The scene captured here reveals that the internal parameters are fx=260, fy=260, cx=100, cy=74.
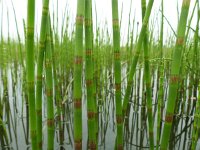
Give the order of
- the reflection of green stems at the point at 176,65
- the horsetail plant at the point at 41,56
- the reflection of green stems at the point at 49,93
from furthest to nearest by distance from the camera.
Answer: the reflection of green stems at the point at 49,93
the horsetail plant at the point at 41,56
the reflection of green stems at the point at 176,65

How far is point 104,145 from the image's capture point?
77.7 inches

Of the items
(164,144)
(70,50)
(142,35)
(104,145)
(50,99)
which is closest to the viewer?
(164,144)

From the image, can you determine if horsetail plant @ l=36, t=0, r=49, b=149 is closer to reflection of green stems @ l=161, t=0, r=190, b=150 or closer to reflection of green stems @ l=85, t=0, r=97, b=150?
reflection of green stems @ l=85, t=0, r=97, b=150

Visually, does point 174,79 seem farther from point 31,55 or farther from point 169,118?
point 31,55

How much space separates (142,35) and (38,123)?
507mm

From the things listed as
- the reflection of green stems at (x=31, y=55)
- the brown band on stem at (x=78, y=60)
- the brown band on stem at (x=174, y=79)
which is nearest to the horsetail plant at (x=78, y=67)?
the brown band on stem at (x=78, y=60)

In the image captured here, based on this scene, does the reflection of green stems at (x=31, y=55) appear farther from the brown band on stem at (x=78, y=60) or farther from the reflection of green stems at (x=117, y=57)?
the reflection of green stems at (x=117, y=57)

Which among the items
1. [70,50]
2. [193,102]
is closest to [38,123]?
[193,102]

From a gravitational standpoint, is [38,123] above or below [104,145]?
above

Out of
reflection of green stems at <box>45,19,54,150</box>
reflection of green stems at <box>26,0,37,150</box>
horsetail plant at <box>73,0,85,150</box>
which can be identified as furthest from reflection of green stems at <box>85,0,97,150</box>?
reflection of green stems at <box>45,19,54,150</box>

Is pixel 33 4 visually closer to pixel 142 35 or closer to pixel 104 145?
pixel 142 35

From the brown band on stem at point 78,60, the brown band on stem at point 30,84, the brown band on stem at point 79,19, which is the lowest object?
the brown band on stem at point 30,84

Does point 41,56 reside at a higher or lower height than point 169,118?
higher

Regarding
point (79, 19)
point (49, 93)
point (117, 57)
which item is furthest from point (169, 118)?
point (49, 93)
